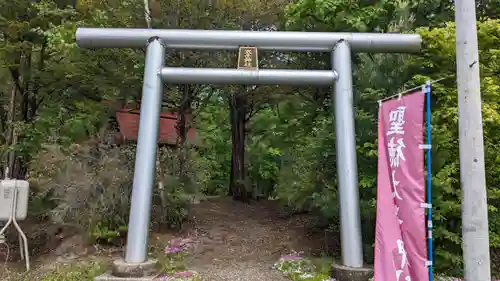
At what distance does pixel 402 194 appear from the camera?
12.1 feet

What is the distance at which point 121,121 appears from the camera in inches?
333

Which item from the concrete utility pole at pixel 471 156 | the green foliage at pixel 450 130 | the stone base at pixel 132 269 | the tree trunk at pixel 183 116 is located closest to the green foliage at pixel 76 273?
the stone base at pixel 132 269

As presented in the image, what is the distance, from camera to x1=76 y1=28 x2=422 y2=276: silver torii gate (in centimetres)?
581

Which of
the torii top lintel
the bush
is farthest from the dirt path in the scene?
the torii top lintel

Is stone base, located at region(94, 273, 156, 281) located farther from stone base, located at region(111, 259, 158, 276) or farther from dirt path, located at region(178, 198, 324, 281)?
dirt path, located at region(178, 198, 324, 281)

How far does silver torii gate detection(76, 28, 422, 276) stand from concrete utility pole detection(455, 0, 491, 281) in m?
2.50

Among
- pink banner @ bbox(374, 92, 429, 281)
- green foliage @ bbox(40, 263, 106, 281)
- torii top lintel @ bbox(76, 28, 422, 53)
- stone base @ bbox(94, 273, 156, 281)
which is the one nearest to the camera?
pink banner @ bbox(374, 92, 429, 281)

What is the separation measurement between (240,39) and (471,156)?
3.93 metres

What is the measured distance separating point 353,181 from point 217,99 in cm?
703

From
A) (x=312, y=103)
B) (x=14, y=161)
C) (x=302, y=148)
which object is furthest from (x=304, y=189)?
(x=14, y=161)

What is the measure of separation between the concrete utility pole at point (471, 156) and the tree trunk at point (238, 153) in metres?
8.89

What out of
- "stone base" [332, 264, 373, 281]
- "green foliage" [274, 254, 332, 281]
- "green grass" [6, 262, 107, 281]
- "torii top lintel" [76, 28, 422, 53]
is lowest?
"green grass" [6, 262, 107, 281]

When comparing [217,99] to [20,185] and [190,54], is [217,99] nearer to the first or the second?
[190,54]

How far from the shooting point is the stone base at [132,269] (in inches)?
211
